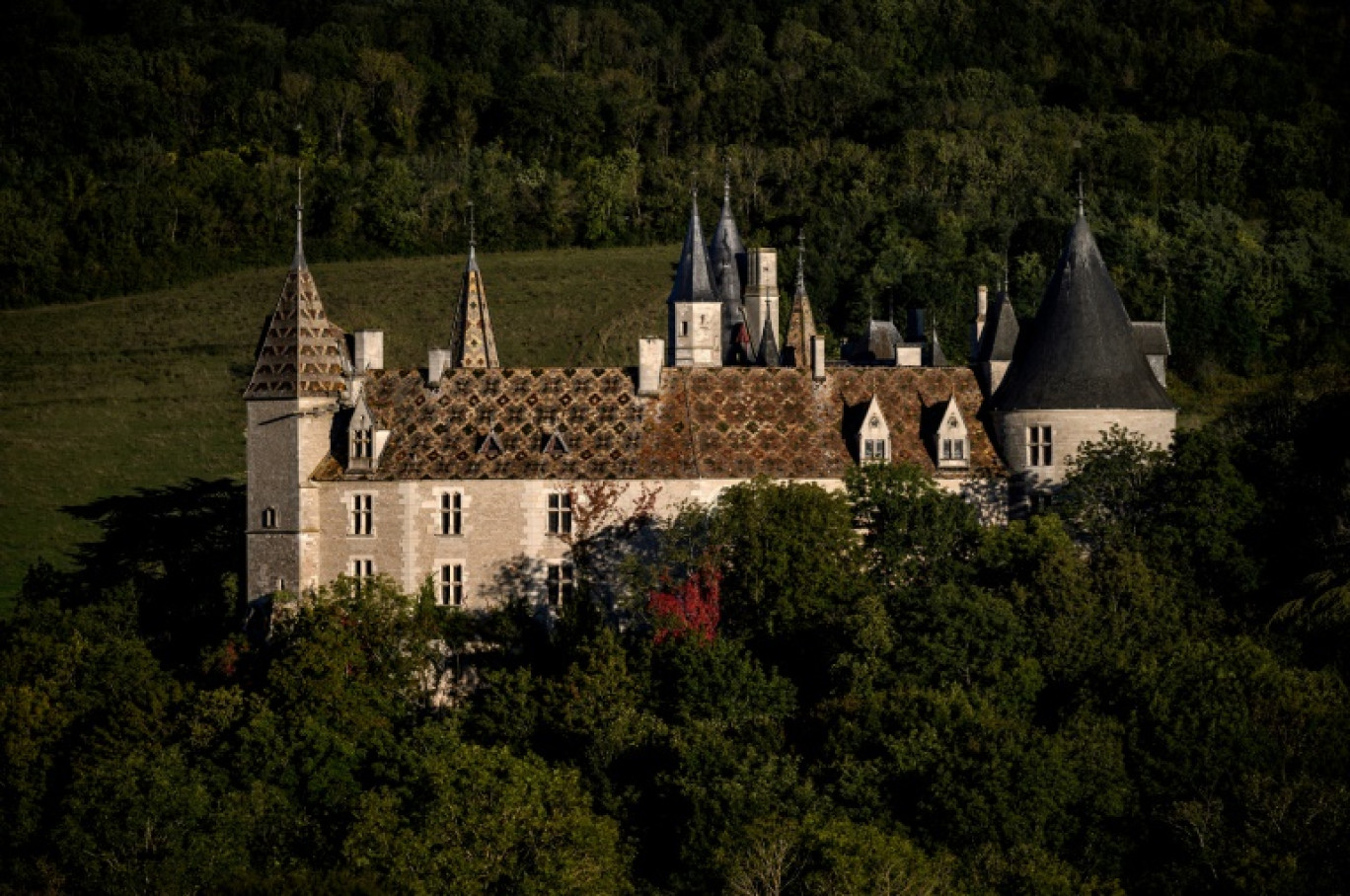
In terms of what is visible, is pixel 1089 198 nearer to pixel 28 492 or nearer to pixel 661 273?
pixel 661 273

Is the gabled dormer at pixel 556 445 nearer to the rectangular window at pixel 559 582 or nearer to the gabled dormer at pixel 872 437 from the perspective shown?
the rectangular window at pixel 559 582

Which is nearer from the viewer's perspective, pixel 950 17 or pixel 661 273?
pixel 661 273

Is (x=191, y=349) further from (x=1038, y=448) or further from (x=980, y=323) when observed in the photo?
(x=1038, y=448)

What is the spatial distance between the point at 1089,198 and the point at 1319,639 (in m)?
62.6

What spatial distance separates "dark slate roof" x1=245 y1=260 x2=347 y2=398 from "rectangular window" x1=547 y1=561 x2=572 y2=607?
754cm

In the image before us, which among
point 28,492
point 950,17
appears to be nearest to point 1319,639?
point 28,492

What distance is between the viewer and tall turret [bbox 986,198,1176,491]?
204 feet

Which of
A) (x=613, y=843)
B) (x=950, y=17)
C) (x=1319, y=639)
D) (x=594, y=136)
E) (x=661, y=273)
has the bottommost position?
(x=613, y=843)

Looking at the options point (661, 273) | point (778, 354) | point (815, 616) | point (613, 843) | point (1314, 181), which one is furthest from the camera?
point (1314, 181)

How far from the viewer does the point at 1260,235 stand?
118m

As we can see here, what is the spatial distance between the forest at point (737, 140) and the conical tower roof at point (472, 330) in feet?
98.3

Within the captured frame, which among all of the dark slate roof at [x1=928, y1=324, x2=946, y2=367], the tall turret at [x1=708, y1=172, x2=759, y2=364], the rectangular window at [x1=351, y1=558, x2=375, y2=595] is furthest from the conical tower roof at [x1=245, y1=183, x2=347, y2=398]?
the dark slate roof at [x1=928, y1=324, x2=946, y2=367]

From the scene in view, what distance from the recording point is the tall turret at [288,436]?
202 ft

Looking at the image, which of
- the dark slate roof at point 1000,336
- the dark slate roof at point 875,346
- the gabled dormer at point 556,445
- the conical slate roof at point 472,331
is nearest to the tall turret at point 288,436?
the gabled dormer at point 556,445
